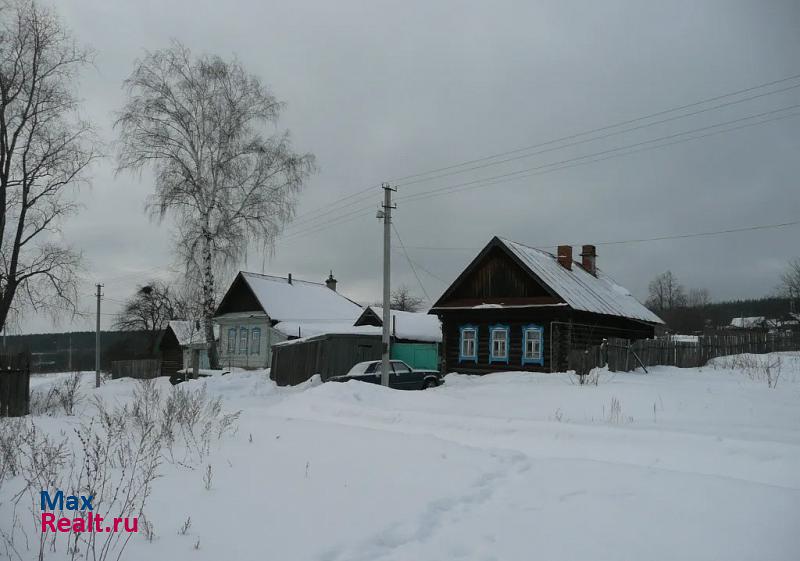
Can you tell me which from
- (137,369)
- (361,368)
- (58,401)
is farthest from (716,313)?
(58,401)

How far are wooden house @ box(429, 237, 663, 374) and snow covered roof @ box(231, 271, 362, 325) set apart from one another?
11.9 metres

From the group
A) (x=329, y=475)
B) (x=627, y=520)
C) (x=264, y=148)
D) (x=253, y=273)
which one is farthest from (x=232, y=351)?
(x=627, y=520)

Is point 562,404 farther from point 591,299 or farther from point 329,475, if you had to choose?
point 591,299

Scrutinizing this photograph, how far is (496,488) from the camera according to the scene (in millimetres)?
5777

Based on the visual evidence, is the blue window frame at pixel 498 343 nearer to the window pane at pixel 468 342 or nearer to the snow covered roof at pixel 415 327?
the window pane at pixel 468 342

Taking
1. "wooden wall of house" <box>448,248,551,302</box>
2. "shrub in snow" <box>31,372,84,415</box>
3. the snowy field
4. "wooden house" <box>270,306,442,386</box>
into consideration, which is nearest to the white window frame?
"wooden house" <box>270,306,442,386</box>

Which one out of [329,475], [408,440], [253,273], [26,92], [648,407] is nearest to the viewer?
[329,475]

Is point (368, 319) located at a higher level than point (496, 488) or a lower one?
higher

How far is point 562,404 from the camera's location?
1039 centimetres

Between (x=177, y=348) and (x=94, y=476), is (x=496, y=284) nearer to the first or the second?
(x=94, y=476)

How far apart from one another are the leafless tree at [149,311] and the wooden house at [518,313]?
4307cm

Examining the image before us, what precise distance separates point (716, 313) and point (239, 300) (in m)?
80.7

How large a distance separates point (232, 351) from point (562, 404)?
27.2 m

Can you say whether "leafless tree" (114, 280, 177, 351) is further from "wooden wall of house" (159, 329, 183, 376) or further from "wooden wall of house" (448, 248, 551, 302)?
"wooden wall of house" (448, 248, 551, 302)
